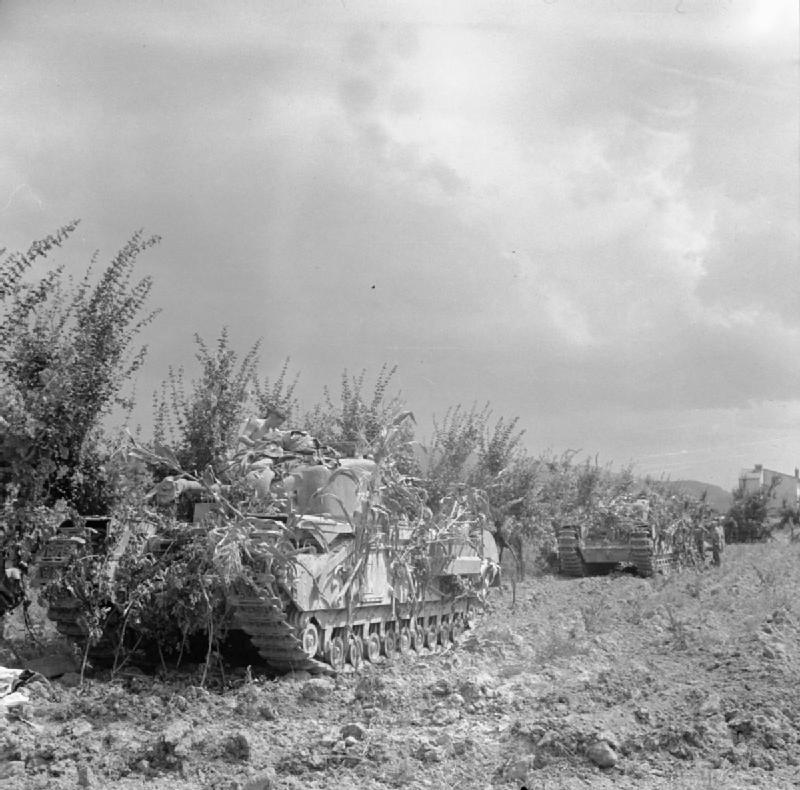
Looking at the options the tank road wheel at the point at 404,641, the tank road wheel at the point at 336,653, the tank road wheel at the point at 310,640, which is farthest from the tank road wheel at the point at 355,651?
the tank road wheel at the point at 404,641

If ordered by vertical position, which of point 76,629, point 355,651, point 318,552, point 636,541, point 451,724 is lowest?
point 451,724

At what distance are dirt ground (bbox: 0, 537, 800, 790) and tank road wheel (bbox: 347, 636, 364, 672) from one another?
0.31m

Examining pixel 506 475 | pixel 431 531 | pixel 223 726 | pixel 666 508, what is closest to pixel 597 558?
pixel 506 475

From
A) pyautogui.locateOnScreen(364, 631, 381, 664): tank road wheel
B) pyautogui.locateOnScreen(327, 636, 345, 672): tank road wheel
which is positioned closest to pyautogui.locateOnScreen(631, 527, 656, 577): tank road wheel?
pyautogui.locateOnScreen(364, 631, 381, 664): tank road wheel

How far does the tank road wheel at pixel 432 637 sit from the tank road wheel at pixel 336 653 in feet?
6.65

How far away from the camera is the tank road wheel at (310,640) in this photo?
903cm

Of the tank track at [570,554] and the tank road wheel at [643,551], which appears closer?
the tank road wheel at [643,551]

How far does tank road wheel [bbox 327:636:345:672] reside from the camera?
9.52 m

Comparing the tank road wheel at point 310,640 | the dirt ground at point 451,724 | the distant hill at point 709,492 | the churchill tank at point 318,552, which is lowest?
the dirt ground at point 451,724

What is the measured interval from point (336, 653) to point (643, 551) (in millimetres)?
13106

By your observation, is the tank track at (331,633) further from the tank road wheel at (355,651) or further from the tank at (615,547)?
the tank at (615,547)

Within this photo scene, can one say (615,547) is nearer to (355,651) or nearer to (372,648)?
(372,648)

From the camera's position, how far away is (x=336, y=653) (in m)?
9.68

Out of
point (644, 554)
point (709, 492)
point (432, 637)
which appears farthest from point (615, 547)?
point (709, 492)
